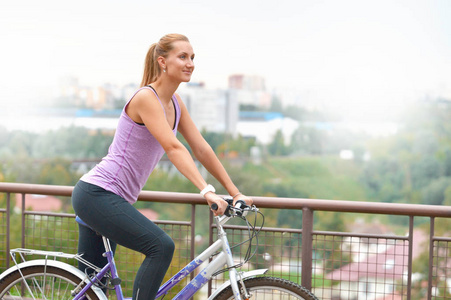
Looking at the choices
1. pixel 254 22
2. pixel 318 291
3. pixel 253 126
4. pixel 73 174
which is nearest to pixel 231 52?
pixel 254 22

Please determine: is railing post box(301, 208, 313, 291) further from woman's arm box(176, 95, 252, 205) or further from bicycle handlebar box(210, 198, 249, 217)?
bicycle handlebar box(210, 198, 249, 217)

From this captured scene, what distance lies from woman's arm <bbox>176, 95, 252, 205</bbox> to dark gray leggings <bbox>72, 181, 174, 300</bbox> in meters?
0.29

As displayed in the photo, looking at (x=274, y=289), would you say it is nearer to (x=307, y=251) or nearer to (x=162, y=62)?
(x=307, y=251)

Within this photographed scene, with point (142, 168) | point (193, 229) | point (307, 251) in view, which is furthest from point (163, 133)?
point (307, 251)

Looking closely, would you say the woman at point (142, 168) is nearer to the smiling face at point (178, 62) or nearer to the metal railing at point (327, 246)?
the smiling face at point (178, 62)

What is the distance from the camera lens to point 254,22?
233 feet

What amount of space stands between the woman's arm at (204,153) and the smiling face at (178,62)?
17cm

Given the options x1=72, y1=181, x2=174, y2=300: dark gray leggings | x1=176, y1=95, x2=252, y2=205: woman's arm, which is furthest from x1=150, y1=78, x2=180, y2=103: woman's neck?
x1=72, y1=181, x2=174, y2=300: dark gray leggings

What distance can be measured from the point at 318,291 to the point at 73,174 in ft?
201

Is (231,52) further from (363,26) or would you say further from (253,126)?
(363,26)

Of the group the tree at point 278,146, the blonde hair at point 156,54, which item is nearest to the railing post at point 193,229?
the blonde hair at point 156,54

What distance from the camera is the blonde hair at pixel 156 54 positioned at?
78.2 inches

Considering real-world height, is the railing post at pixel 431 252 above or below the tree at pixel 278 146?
below

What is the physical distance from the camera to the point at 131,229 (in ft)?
6.36
